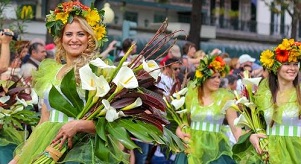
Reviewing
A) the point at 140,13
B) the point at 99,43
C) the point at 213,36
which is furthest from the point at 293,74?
the point at 140,13

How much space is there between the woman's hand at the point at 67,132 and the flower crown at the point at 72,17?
934 mm

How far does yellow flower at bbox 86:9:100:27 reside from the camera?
6.96 meters

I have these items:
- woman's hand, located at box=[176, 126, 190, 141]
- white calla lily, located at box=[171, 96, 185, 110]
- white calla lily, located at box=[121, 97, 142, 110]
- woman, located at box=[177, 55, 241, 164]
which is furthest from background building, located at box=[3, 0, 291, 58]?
white calla lily, located at box=[121, 97, 142, 110]

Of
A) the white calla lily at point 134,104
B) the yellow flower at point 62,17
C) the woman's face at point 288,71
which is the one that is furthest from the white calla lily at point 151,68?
the woman's face at point 288,71

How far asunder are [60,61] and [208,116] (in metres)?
4.16

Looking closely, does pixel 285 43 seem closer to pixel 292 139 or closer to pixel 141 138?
pixel 292 139

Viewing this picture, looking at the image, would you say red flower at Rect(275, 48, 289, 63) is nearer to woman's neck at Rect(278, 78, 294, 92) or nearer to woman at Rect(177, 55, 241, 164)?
woman's neck at Rect(278, 78, 294, 92)

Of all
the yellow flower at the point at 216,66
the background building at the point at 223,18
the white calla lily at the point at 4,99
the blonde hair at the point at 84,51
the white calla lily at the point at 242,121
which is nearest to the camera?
the blonde hair at the point at 84,51

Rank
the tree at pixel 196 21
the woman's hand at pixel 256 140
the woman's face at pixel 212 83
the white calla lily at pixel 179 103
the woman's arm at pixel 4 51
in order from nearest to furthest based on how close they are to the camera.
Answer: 1. the woman's arm at pixel 4 51
2. the woman's hand at pixel 256 140
3. the white calla lily at pixel 179 103
4. the woman's face at pixel 212 83
5. the tree at pixel 196 21

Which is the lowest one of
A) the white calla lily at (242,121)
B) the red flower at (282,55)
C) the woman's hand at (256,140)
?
the woman's hand at (256,140)

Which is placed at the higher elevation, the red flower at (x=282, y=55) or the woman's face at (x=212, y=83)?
the red flower at (x=282, y=55)

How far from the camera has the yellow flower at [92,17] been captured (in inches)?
274

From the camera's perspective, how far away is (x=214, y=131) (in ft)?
36.0

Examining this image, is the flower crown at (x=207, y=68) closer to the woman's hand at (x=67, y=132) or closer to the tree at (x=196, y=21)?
the woman's hand at (x=67, y=132)
